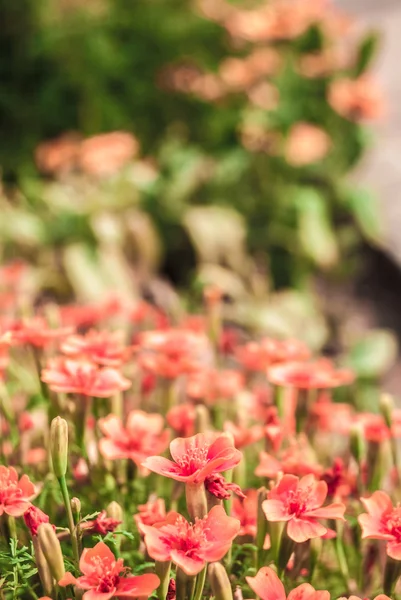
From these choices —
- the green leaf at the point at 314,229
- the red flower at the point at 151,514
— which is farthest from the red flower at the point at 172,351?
the green leaf at the point at 314,229

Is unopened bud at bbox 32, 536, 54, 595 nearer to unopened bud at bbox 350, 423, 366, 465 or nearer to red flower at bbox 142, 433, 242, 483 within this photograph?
red flower at bbox 142, 433, 242, 483

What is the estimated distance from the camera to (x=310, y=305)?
2.55 m

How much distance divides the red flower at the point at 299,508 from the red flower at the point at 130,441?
183 mm

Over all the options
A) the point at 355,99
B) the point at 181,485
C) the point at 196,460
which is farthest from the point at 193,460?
the point at 355,99

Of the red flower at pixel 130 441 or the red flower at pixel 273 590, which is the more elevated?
the red flower at pixel 130 441

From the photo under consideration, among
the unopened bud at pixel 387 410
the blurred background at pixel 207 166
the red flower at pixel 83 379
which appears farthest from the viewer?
the blurred background at pixel 207 166

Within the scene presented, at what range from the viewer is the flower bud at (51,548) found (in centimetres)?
63

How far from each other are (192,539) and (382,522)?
204 mm

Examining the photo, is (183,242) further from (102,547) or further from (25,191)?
(102,547)

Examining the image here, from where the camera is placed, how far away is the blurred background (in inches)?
96.7

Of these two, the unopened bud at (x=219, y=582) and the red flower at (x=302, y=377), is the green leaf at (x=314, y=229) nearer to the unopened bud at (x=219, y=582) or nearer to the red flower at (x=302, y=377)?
the red flower at (x=302, y=377)

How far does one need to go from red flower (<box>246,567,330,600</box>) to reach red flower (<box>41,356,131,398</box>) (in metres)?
0.26

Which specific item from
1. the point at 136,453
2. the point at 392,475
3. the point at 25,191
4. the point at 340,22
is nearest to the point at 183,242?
the point at 25,191

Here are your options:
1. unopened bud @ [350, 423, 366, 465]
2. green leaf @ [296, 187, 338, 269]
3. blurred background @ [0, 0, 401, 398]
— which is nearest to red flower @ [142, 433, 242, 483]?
unopened bud @ [350, 423, 366, 465]
